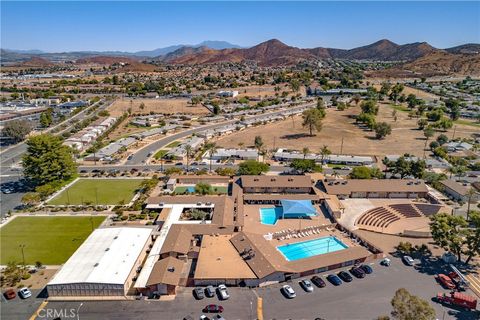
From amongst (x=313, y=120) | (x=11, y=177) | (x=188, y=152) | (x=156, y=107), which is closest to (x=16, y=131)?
(x=11, y=177)

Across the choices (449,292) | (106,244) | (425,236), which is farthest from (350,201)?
(106,244)

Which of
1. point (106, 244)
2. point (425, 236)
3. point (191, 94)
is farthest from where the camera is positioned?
point (191, 94)

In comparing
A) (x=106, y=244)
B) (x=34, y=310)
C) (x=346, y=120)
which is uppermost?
(x=346, y=120)

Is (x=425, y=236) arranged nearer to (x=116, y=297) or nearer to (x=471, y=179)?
(x=471, y=179)

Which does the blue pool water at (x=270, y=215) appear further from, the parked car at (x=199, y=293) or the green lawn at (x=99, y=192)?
the green lawn at (x=99, y=192)

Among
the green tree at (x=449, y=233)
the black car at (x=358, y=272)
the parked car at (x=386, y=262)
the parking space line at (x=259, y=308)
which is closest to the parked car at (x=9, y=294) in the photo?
the parking space line at (x=259, y=308)

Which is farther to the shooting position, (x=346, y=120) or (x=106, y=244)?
(x=346, y=120)
